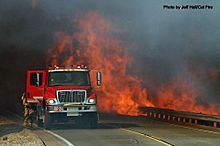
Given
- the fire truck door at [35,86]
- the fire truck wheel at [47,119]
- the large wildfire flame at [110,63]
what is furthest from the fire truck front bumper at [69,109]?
the large wildfire flame at [110,63]

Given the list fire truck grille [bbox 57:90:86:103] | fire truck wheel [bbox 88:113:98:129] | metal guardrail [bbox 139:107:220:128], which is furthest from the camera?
metal guardrail [bbox 139:107:220:128]

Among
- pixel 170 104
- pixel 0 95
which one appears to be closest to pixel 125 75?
pixel 170 104

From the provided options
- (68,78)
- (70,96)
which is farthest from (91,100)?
(68,78)

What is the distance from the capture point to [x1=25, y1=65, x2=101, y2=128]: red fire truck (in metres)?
17.5

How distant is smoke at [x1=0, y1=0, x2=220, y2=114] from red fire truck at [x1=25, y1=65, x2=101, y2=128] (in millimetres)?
9492

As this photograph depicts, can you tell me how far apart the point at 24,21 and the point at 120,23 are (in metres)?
6.71

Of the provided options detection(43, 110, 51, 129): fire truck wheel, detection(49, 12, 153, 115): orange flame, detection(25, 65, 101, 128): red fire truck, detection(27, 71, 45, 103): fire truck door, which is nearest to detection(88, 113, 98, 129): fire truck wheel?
detection(25, 65, 101, 128): red fire truck

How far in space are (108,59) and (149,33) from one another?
4151 millimetres

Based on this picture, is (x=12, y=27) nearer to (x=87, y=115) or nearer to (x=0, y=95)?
(x=0, y=95)

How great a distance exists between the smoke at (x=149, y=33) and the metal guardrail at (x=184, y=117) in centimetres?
597

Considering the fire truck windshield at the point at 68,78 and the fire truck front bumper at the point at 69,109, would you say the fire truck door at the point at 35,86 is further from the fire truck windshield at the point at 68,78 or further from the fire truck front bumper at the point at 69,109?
the fire truck front bumper at the point at 69,109

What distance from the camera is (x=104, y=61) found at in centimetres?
3400

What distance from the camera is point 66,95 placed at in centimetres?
1764

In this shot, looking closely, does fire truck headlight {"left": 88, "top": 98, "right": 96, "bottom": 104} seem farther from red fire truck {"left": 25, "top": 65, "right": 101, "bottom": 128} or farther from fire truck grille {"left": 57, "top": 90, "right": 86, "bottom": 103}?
fire truck grille {"left": 57, "top": 90, "right": 86, "bottom": 103}
